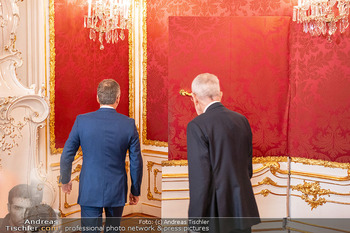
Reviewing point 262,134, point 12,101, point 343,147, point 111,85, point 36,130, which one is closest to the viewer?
point 111,85

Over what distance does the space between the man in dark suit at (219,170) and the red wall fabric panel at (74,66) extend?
215 cm

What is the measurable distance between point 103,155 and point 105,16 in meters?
1.89

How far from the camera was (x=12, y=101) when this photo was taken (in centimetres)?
332

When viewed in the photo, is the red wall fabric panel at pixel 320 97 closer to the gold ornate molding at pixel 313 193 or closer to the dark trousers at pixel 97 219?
the gold ornate molding at pixel 313 193

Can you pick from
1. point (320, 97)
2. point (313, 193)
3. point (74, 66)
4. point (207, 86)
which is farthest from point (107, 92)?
point (313, 193)

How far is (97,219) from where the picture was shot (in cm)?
279

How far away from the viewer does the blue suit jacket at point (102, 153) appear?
273 centimetres

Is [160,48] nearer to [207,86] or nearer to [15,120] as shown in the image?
[15,120]

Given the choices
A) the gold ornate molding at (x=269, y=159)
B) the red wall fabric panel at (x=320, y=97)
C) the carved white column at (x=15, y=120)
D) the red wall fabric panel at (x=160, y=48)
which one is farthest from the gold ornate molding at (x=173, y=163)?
the red wall fabric panel at (x=320, y=97)

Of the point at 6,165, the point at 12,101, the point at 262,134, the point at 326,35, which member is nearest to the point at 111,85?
the point at 12,101

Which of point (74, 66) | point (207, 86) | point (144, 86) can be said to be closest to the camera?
point (207, 86)

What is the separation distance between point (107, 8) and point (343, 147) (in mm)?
2664

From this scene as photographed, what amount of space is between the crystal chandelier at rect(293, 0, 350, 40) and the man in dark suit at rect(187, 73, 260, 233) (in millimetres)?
1774

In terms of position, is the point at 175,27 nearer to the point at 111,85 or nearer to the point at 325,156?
the point at 111,85
